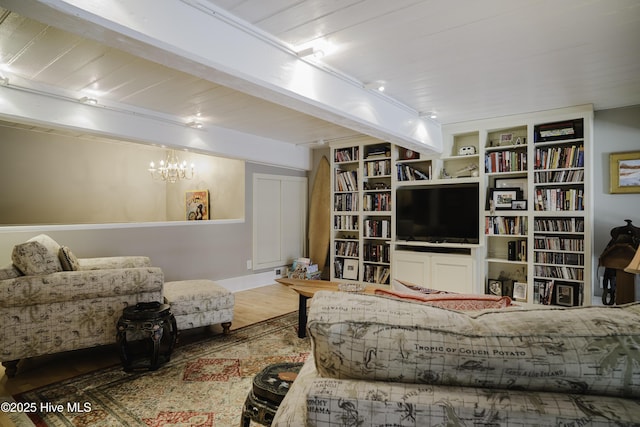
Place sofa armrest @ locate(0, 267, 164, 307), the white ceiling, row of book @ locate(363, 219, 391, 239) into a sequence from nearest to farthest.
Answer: the white ceiling → sofa armrest @ locate(0, 267, 164, 307) → row of book @ locate(363, 219, 391, 239)

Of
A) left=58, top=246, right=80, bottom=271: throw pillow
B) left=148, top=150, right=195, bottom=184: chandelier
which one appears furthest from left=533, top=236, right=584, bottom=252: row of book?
left=148, top=150, right=195, bottom=184: chandelier

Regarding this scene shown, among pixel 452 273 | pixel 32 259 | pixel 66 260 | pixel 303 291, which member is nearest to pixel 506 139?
pixel 452 273

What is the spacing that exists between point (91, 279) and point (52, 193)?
156 inches

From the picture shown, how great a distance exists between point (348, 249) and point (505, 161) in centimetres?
245

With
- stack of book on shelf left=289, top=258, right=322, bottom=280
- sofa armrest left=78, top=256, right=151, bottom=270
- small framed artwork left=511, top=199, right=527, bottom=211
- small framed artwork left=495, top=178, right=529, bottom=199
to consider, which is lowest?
stack of book on shelf left=289, top=258, right=322, bottom=280

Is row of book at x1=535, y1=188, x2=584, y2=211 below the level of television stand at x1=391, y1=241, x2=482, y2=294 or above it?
above

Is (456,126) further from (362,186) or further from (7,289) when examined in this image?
(7,289)

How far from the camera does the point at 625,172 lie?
12.1 ft

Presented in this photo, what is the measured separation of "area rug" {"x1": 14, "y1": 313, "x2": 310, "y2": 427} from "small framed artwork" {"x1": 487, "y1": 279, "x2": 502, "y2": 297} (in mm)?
2524

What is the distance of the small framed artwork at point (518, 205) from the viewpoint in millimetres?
4086

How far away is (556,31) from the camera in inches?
85.4

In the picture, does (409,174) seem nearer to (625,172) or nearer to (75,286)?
(625,172)

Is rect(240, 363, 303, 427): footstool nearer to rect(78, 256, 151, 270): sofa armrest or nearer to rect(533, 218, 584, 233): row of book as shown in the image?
rect(78, 256, 151, 270): sofa armrest

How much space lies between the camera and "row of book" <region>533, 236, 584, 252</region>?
3775 mm
